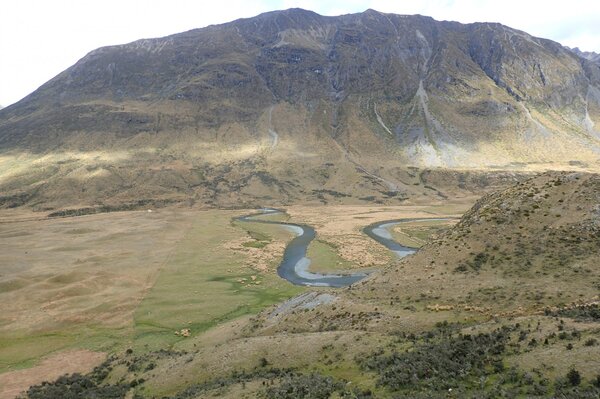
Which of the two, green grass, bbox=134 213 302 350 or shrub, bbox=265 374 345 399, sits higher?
shrub, bbox=265 374 345 399

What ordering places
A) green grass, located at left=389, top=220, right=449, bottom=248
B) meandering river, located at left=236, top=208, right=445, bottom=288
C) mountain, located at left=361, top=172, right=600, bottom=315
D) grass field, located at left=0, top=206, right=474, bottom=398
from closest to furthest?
1. mountain, located at left=361, top=172, right=600, bottom=315
2. grass field, located at left=0, top=206, right=474, bottom=398
3. meandering river, located at left=236, top=208, right=445, bottom=288
4. green grass, located at left=389, top=220, right=449, bottom=248

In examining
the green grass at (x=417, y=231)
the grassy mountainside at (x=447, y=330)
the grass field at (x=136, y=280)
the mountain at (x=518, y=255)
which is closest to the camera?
the grassy mountainside at (x=447, y=330)

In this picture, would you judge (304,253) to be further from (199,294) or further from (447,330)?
(447,330)

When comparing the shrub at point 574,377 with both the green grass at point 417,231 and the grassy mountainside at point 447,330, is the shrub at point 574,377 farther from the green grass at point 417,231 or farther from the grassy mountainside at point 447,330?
the green grass at point 417,231

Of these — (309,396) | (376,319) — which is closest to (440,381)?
(309,396)

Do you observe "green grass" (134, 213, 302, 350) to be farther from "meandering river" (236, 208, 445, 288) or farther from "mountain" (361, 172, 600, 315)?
"mountain" (361, 172, 600, 315)

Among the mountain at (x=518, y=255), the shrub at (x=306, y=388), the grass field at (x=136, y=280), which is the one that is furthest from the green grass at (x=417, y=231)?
the shrub at (x=306, y=388)

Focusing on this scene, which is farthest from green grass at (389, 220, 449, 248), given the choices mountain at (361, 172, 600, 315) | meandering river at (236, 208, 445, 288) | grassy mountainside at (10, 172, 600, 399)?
mountain at (361, 172, 600, 315)

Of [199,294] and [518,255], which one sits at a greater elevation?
[518,255]

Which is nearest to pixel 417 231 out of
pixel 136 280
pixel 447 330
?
pixel 136 280

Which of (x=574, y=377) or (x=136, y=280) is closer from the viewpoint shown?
(x=574, y=377)

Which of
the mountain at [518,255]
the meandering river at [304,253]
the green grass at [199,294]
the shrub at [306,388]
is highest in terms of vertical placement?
the mountain at [518,255]

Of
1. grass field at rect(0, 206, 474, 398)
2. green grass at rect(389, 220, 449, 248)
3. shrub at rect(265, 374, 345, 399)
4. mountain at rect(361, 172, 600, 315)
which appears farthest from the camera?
green grass at rect(389, 220, 449, 248)
